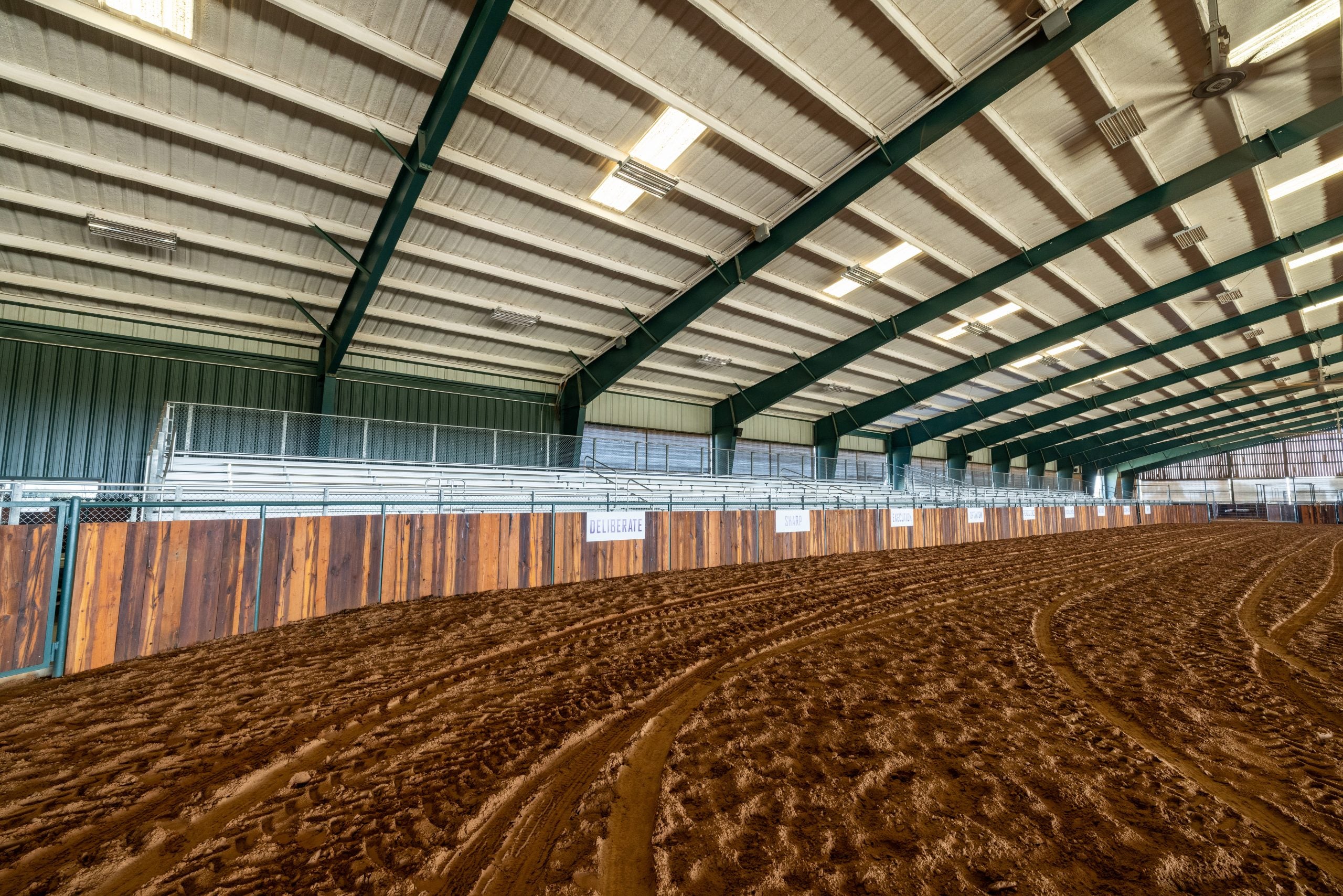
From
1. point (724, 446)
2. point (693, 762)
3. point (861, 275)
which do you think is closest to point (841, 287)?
point (861, 275)

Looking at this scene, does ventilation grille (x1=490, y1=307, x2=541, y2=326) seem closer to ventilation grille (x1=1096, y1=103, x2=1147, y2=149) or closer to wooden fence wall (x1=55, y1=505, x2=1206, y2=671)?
wooden fence wall (x1=55, y1=505, x2=1206, y2=671)

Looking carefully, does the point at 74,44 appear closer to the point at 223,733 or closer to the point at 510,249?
the point at 510,249

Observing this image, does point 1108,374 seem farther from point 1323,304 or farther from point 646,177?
point 646,177

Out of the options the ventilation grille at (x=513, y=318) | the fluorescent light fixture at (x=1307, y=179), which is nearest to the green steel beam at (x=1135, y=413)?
the fluorescent light fixture at (x=1307, y=179)

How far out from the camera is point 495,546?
9.95 meters

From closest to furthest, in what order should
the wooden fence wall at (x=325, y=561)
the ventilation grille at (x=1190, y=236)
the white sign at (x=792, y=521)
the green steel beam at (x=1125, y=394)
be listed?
the wooden fence wall at (x=325, y=561), the white sign at (x=792, y=521), the ventilation grille at (x=1190, y=236), the green steel beam at (x=1125, y=394)

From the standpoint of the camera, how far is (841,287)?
56.7 feet

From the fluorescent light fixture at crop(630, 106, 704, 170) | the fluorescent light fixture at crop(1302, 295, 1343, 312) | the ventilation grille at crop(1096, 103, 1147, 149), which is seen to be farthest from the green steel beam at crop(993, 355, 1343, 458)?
the fluorescent light fixture at crop(630, 106, 704, 170)

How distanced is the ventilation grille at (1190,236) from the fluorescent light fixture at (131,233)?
25.7m

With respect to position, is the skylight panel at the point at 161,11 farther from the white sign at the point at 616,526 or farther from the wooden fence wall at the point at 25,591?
the white sign at the point at 616,526

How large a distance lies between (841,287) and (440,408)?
1421 cm

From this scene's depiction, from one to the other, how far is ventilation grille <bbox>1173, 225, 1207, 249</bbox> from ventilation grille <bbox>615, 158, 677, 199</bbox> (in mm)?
15033

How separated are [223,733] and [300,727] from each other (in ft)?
1.63

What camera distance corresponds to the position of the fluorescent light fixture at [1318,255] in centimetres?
1748
